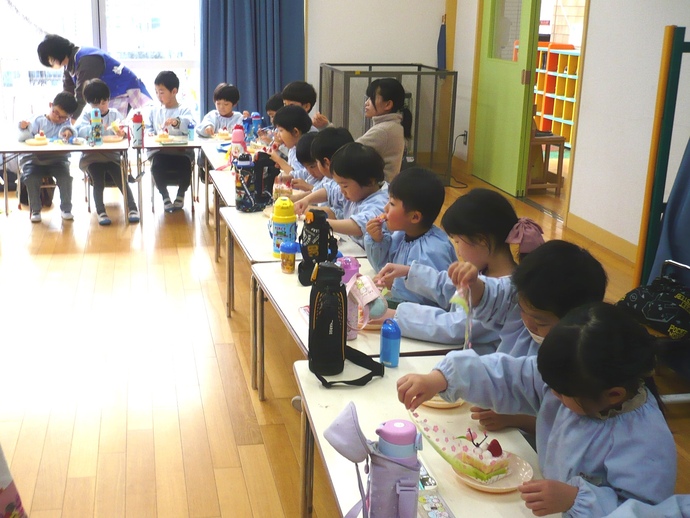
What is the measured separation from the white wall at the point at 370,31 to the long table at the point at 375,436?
5862mm

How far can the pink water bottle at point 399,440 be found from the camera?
4.55 feet

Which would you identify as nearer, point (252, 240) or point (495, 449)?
point (495, 449)

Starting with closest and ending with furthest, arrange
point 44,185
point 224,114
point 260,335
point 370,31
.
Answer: point 260,335 → point 44,185 → point 224,114 → point 370,31

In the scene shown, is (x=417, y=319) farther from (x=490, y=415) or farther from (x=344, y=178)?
(x=344, y=178)

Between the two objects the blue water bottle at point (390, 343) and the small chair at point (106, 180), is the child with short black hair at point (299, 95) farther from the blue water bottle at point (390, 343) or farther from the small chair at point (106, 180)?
the blue water bottle at point (390, 343)

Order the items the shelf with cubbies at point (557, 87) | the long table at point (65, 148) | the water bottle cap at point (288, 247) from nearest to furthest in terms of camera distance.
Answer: the water bottle cap at point (288, 247)
the long table at point (65, 148)
the shelf with cubbies at point (557, 87)

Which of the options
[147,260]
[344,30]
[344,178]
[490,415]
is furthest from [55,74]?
[490,415]

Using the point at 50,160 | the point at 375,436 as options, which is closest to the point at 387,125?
the point at 50,160

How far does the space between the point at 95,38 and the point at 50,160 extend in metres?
2.05

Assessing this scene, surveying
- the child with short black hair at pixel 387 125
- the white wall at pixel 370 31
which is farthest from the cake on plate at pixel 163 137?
the white wall at pixel 370 31

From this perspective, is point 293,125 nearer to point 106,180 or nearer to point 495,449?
point 106,180

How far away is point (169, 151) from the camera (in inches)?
238

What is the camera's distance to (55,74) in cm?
735

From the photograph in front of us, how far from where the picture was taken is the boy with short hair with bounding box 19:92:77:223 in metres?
5.68
